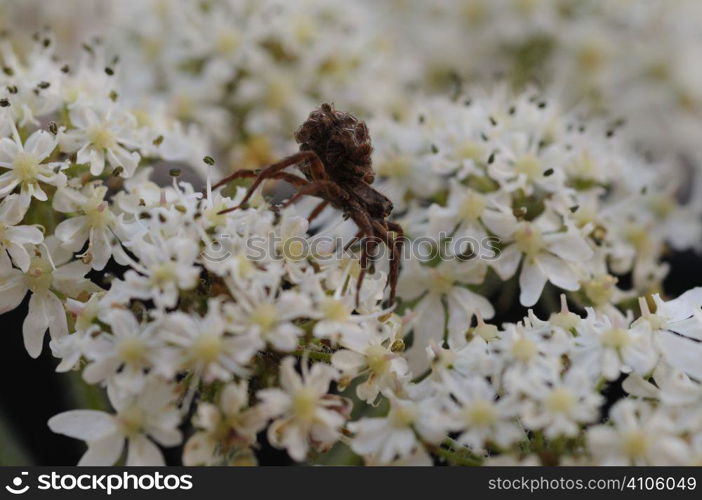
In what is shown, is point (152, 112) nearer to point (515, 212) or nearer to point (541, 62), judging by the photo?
point (515, 212)

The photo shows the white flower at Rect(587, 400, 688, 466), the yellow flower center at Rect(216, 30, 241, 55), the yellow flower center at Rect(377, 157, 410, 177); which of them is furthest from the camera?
the yellow flower center at Rect(216, 30, 241, 55)

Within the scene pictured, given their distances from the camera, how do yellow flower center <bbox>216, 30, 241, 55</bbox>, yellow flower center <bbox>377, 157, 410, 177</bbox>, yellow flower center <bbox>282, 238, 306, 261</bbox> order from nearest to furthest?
yellow flower center <bbox>282, 238, 306, 261</bbox> < yellow flower center <bbox>377, 157, 410, 177</bbox> < yellow flower center <bbox>216, 30, 241, 55</bbox>

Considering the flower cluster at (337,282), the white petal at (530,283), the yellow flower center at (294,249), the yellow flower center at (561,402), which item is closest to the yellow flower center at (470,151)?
the flower cluster at (337,282)

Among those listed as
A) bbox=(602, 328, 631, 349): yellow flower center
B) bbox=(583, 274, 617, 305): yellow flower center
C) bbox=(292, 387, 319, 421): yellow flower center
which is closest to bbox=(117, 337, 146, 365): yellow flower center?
bbox=(292, 387, 319, 421): yellow flower center

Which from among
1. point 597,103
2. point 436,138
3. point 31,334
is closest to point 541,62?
point 597,103

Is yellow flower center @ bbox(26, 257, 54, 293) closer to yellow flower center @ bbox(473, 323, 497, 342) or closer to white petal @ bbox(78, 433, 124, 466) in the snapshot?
white petal @ bbox(78, 433, 124, 466)

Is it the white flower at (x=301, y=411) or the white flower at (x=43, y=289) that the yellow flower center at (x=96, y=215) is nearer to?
the white flower at (x=43, y=289)
